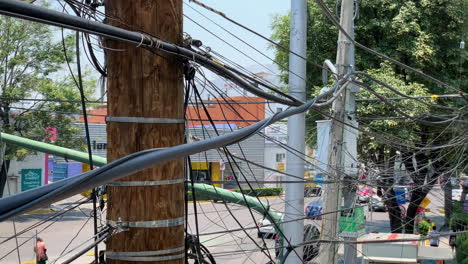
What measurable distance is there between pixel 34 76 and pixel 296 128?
17.4m

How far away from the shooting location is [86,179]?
89.9 inches

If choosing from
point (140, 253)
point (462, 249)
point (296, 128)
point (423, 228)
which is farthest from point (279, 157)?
point (140, 253)

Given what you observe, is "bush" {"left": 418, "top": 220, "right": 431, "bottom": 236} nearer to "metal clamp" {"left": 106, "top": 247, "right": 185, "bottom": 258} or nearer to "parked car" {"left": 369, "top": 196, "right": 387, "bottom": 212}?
"parked car" {"left": 369, "top": 196, "right": 387, "bottom": 212}

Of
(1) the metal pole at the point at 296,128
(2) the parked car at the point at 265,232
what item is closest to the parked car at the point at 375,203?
(2) the parked car at the point at 265,232

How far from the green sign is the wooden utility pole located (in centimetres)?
2172

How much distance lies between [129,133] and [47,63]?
20.5 m

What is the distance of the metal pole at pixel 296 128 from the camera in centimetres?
715

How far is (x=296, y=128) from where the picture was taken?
23.5 feet

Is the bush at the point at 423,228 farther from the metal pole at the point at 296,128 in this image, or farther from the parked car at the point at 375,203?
the metal pole at the point at 296,128

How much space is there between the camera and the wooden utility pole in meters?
3.41

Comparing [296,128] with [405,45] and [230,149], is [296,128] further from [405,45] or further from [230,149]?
[230,149]

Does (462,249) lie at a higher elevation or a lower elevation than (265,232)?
lower

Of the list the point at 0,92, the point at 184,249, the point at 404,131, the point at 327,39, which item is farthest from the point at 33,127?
the point at 184,249

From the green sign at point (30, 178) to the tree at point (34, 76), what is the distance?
1.83 meters
